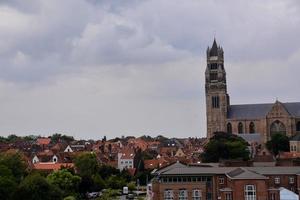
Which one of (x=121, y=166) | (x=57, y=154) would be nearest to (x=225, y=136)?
(x=121, y=166)

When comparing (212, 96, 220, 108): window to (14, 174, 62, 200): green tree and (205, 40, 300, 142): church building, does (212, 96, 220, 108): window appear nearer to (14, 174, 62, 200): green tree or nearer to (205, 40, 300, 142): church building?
(205, 40, 300, 142): church building

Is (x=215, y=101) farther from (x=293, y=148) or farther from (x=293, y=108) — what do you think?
(x=293, y=148)

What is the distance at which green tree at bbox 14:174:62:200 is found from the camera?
58.8m

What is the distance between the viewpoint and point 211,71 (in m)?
144

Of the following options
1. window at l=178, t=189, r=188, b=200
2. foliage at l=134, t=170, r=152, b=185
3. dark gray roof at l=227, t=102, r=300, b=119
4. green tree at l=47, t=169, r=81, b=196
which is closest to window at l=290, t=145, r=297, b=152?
dark gray roof at l=227, t=102, r=300, b=119

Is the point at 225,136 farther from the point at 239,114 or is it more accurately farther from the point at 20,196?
the point at 20,196

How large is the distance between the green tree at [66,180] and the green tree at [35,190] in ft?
45.6

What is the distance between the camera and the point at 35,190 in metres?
59.0

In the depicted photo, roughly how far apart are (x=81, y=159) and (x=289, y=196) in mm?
43003

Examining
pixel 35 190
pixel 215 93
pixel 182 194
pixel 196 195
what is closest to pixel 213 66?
pixel 215 93

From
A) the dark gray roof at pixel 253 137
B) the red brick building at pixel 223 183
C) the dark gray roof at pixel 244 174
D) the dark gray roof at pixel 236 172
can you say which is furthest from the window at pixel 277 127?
the dark gray roof at pixel 244 174

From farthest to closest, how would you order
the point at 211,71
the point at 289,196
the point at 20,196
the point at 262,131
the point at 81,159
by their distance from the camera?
the point at 211,71
the point at 262,131
the point at 81,159
the point at 20,196
the point at 289,196

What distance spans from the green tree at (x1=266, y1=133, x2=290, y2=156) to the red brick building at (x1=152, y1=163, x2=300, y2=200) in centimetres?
6087

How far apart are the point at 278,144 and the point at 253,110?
2161 cm
